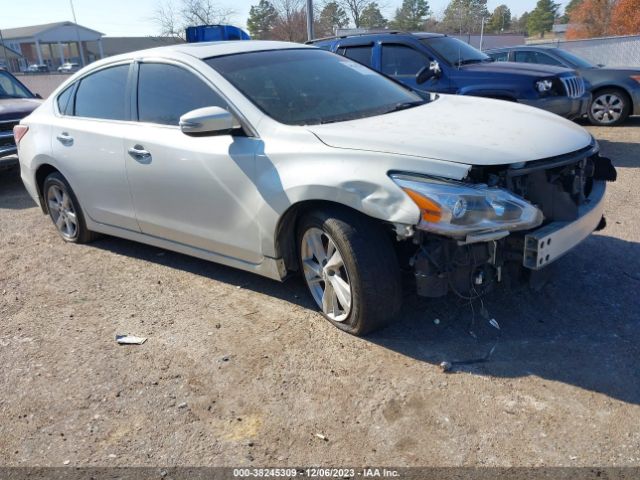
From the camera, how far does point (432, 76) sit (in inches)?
310

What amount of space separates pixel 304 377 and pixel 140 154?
214 cm

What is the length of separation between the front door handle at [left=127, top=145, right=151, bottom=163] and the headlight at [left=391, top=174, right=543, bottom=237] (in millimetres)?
2154

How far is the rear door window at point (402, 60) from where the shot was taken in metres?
8.26

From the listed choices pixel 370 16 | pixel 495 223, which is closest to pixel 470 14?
pixel 370 16

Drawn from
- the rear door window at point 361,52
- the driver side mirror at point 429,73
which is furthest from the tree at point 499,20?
the driver side mirror at point 429,73

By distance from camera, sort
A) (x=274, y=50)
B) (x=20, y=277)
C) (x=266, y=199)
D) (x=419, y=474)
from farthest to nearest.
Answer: (x=20, y=277) < (x=274, y=50) < (x=266, y=199) < (x=419, y=474)

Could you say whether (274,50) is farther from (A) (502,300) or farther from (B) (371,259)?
(A) (502,300)

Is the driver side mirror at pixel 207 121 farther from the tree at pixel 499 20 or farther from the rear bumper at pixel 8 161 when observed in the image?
the tree at pixel 499 20

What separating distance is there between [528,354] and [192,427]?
1837mm

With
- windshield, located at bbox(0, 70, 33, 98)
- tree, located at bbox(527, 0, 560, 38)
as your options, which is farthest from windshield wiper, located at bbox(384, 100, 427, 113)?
tree, located at bbox(527, 0, 560, 38)

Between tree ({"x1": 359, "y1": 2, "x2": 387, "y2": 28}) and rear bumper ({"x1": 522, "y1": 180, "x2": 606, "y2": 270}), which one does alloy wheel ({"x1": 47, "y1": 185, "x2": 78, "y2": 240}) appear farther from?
tree ({"x1": 359, "y1": 2, "x2": 387, "y2": 28})

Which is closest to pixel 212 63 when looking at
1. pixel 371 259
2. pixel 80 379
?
pixel 371 259

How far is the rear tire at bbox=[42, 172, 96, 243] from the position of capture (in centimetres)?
528

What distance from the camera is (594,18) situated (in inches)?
1774
